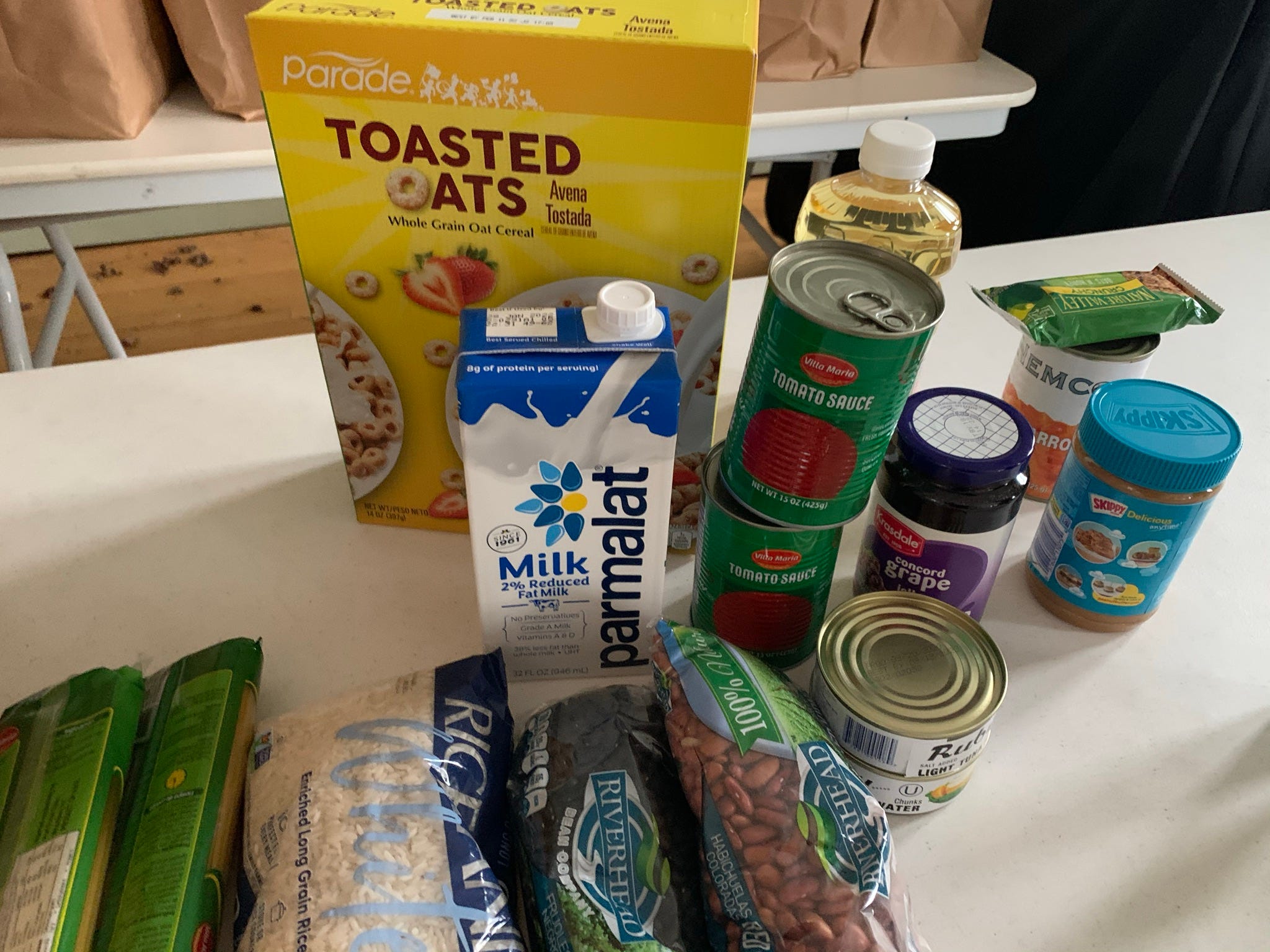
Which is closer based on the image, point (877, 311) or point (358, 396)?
point (877, 311)

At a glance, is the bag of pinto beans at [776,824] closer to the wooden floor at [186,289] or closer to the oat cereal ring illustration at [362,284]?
the oat cereal ring illustration at [362,284]

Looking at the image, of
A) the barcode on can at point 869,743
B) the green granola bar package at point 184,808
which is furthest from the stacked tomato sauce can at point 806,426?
the green granola bar package at point 184,808

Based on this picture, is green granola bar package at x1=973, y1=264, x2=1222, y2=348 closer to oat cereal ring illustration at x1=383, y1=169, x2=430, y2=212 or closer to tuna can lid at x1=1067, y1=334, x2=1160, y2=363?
tuna can lid at x1=1067, y1=334, x2=1160, y2=363

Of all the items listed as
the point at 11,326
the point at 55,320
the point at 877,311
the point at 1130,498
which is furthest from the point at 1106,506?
the point at 55,320

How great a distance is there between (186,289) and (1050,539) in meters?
2.28

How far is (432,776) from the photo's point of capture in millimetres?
517

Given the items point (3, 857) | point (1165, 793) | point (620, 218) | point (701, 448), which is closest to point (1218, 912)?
point (1165, 793)

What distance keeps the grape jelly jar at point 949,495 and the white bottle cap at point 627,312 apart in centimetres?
19

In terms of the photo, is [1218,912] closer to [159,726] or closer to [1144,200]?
[159,726]

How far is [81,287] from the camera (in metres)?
1.64

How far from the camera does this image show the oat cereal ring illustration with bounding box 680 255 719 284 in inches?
25.3

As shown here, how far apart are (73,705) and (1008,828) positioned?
59 cm

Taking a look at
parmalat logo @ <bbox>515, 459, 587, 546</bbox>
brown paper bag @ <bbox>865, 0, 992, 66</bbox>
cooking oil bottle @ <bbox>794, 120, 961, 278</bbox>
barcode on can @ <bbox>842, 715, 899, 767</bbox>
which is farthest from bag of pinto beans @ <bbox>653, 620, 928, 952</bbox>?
brown paper bag @ <bbox>865, 0, 992, 66</bbox>

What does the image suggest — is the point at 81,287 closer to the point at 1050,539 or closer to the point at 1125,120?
the point at 1050,539
